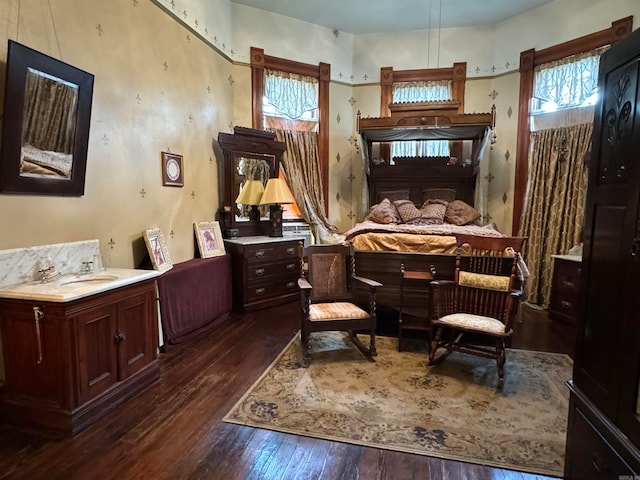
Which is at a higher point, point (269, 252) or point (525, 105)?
point (525, 105)

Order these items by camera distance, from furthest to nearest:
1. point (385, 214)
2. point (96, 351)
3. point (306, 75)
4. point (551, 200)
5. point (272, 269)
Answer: point (306, 75) → point (385, 214) → point (551, 200) → point (272, 269) → point (96, 351)

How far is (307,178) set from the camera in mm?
5750

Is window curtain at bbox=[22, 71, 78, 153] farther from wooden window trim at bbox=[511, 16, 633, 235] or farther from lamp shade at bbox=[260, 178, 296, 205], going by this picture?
wooden window trim at bbox=[511, 16, 633, 235]

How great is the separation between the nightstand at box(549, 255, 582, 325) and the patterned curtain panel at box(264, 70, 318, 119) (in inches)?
161

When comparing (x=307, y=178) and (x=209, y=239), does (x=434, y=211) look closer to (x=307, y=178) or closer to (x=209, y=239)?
(x=307, y=178)

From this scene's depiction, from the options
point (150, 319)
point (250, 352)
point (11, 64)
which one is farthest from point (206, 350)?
point (11, 64)

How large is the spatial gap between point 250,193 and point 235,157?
50cm

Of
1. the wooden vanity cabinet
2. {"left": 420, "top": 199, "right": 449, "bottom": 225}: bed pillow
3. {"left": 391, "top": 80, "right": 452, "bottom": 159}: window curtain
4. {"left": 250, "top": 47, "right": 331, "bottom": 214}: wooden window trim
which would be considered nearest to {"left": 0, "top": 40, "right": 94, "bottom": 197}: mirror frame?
the wooden vanity cabinet

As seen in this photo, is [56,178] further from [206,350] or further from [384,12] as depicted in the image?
[384,12]

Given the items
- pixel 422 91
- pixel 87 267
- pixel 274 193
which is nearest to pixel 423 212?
pixel 422 91

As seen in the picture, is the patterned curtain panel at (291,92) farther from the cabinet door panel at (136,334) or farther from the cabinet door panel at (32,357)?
the cabinet door panel at (32,357)

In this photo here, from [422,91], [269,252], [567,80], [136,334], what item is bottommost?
[136,334]

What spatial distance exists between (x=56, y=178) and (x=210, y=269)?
1.77 meters

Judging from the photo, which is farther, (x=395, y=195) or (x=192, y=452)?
(x=395, y=195)
